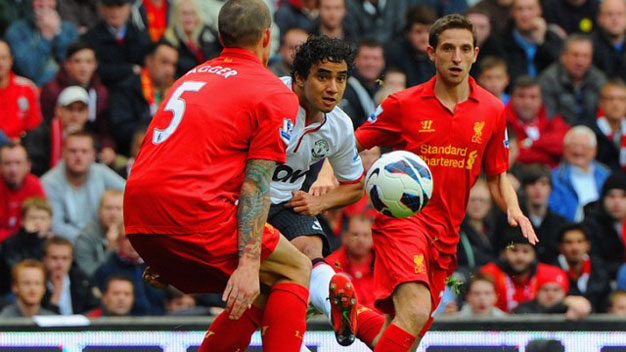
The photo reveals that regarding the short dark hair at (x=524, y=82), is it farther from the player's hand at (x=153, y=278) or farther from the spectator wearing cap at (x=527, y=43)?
the player's hand at (x=153, y=278)

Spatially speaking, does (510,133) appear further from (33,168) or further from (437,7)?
(33,168)

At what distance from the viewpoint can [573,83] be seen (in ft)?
49.7

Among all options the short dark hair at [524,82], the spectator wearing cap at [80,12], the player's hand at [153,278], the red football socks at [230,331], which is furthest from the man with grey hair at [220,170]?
the spectator wearing cap at [80,12]

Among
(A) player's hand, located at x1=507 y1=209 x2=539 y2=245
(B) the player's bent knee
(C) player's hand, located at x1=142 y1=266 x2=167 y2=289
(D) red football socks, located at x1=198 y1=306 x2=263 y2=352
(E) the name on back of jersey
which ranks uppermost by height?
(E) the name on back of jersey

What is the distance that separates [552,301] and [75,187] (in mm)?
4653

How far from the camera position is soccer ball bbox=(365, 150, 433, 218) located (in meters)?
8.96

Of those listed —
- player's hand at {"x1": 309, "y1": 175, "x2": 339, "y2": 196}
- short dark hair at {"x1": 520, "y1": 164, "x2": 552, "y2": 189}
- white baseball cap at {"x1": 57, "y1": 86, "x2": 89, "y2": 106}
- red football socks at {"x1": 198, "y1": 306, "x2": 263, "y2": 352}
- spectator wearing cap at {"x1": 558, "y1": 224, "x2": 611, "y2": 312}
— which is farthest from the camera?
white baseball cap at {"x1": 57, "y1": 86, "x2": 89, "y2": 106}

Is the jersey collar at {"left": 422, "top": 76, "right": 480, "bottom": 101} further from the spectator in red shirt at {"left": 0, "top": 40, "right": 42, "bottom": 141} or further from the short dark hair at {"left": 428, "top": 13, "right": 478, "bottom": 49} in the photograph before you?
the spectator in red shirt at {"left": 0, "top": 40, "right": 42, "bottom": 141}

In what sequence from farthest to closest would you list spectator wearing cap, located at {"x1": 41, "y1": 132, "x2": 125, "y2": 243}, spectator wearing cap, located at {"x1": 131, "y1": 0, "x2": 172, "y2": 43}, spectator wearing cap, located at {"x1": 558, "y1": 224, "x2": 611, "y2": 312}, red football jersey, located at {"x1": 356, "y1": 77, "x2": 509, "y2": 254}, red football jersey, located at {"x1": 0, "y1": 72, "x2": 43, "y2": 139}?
1. spectator wearing cap, located at {"x1": 131, "y1": 0, "x2": 172, "y2": 43}
2. red football jersey, located at {"x1": 0, "y1": 72, "x2": 43, "y2": 139}
3. spectator wearing cap, located at {"x1": 41, "y1": 132, "x2": 125, "y2": 243}
4. spectator wearing cap, located at {"x1": 558, "y1": 224, "x2": 611, "y2": 312}
5. red football jersey, located at {"x1": 356, "y1": 77, "x2": 509, "y2": 254}

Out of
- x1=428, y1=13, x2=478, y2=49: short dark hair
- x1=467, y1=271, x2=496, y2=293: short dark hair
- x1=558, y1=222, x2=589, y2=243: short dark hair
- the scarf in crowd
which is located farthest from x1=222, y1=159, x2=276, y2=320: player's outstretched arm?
the scarf in crowd

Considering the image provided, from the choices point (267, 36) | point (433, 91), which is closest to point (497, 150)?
point (433, 91)

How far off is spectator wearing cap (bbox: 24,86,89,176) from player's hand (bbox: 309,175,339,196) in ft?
16.7

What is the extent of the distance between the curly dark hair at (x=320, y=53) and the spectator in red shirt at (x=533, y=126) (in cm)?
569

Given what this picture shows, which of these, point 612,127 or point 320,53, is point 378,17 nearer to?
point 612,127
